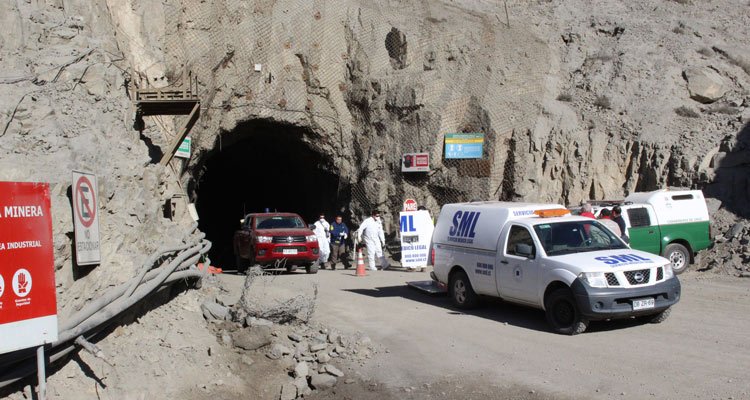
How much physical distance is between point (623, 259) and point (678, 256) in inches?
289

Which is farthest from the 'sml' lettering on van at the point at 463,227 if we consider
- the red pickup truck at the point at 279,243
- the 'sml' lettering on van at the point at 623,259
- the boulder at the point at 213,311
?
the red pickup truck at the point at 279,243

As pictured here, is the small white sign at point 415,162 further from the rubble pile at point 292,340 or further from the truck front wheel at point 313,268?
the rubble pile at point 292,340

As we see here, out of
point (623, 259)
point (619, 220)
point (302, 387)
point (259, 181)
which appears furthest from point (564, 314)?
point (259, 181)

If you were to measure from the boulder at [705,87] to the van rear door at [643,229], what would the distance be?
1042 cm

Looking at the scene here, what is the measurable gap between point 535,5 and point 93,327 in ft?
89.9

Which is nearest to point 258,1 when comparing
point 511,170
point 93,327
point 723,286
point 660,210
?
point 511,170

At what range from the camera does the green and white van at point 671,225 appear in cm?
1630

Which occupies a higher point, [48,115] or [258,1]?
[258,1]

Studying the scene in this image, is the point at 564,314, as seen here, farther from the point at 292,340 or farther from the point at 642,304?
the point at 292,340

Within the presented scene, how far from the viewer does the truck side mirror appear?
35.5 feet

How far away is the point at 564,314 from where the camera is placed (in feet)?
33.6

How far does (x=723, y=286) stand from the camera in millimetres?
14477

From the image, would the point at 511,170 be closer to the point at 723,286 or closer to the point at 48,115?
the point at 723,286

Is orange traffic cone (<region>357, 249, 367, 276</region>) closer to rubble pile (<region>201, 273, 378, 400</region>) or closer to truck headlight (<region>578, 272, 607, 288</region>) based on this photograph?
rubble pile (<region>201, 273, 378, 400</region>)
